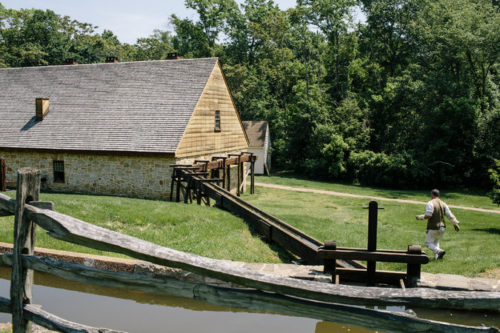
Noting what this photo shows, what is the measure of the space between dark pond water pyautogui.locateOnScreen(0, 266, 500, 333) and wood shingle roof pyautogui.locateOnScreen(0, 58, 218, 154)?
11726 millimetres

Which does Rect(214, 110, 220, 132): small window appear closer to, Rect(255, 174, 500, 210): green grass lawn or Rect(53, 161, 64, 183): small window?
Rect(53, 161, 64, 183): small window

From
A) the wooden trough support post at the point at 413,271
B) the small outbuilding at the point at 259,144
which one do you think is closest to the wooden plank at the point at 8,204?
the wooden trough support post at the point at 413,271

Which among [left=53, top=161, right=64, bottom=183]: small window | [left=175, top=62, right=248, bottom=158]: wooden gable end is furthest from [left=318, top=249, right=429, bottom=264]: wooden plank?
Result: [left=53, top=161, right=64, bottom=183]: small window

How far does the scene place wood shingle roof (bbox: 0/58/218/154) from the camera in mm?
19812

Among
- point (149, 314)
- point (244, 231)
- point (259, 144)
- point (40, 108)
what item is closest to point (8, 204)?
point (149, 314)

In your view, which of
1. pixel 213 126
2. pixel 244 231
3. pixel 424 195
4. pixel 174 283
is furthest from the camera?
pixel 424 195

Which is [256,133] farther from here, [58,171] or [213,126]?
[58,171]

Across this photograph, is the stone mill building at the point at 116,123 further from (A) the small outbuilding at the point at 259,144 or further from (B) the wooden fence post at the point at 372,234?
(A) the small outbuilding at the point at 259,144

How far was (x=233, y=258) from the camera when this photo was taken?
32.0ft

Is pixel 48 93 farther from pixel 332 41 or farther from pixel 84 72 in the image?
pixel 332 41

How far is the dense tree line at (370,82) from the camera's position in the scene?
109ft

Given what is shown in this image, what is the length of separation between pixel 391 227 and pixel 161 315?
38.9 ft

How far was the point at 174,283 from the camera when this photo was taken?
395 centimetres

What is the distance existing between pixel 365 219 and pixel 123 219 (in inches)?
417
